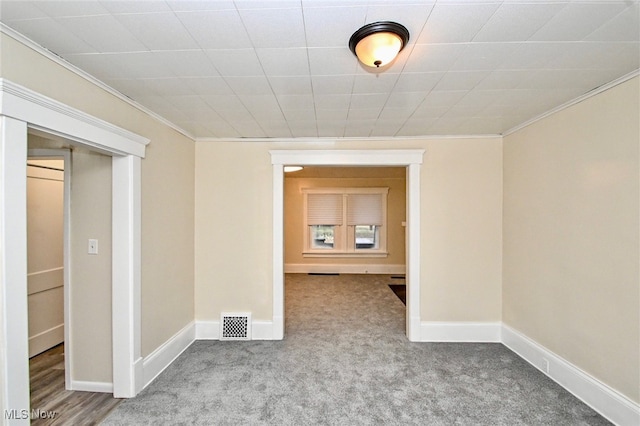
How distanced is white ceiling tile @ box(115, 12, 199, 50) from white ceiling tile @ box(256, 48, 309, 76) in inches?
14.7

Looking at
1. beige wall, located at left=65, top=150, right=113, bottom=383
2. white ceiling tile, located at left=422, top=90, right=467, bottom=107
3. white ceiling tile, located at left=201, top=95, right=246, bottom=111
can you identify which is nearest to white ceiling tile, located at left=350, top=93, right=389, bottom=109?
white ceiling tile, located at left=422, top=90, right=467, bottom=107

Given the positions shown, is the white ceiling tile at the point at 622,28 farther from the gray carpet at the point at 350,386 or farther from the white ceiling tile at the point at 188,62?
the gray carpet at the point at 350,386

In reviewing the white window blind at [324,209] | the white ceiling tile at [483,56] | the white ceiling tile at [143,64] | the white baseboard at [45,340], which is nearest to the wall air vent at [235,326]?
the white baseboard at [45,340]

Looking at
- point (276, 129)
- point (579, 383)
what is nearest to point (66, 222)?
point (276, 129)

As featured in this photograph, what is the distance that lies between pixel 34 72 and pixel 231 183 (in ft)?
6.47

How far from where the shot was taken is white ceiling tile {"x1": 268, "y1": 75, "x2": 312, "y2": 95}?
196 cm

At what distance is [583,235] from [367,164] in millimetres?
2010

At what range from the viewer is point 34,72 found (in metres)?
1.60

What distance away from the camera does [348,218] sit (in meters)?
7.26

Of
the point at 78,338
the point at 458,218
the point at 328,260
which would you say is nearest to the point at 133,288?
the point at 78,338

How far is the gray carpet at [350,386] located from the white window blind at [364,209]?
3.77 metres

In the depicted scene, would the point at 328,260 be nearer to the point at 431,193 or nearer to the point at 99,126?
the point at 431,193

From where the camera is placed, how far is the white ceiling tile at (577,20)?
1277mm

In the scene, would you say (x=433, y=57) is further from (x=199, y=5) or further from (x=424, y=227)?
(x=424, y=227)
